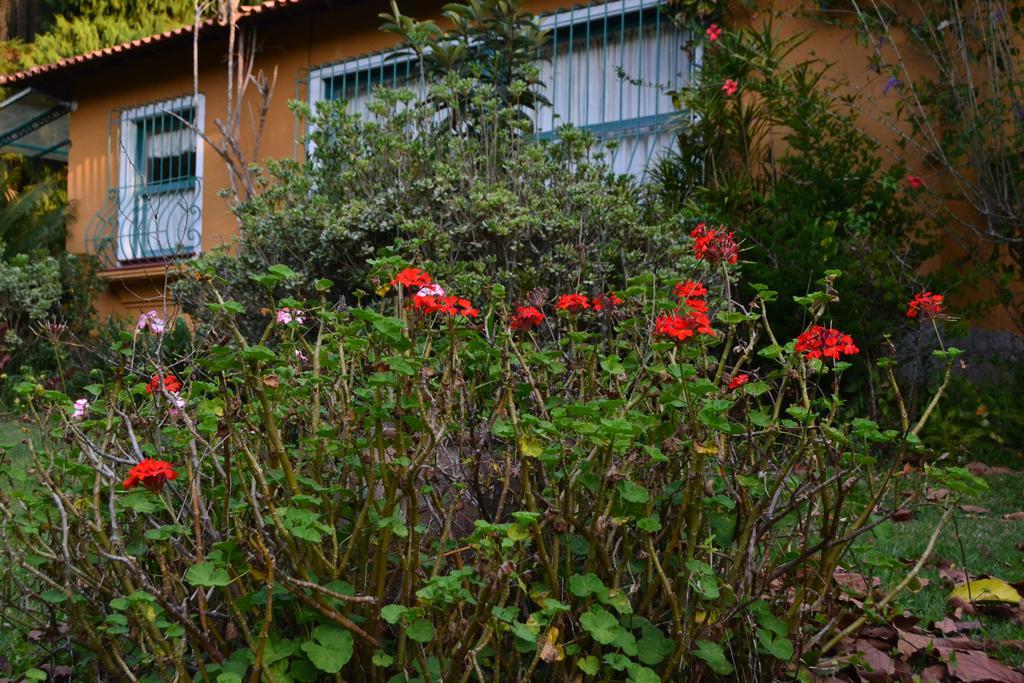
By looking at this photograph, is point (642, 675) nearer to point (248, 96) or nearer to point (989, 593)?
point (989, 593)

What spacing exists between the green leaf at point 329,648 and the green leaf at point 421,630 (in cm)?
14

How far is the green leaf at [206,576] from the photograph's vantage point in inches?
75.7

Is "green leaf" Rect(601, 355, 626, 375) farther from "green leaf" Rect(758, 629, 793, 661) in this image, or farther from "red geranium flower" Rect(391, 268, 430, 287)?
"green leaf" Rect(758, 629, 793, 661)

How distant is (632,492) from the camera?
2.20m

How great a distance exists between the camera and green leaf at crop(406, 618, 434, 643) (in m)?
2.04

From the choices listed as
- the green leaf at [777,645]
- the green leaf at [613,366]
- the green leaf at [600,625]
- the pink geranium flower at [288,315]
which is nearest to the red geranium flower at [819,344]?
the green leaf at [613,366]

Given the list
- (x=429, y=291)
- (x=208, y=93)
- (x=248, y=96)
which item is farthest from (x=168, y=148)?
(x=429, y=291)

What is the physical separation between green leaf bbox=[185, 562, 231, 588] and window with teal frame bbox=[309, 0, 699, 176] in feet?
21.4

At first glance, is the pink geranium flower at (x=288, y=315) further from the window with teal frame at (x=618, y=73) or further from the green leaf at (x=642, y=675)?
the window with teal frame at (x=618, y=73)

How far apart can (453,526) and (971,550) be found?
2.57 meters

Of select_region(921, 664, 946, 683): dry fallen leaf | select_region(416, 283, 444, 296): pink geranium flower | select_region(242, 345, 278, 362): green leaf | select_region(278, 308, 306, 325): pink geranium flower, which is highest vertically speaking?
select_region(416, 283, 444, 296): pink geranium flower

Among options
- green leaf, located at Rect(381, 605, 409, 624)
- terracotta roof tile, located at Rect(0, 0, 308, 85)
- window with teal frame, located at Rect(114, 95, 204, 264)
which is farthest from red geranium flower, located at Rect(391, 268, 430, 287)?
window with teal frame, located at Rect(114, 95, 204, 264)

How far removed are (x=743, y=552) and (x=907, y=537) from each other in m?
2.34

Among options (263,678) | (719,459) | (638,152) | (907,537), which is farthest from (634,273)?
(263,678)
